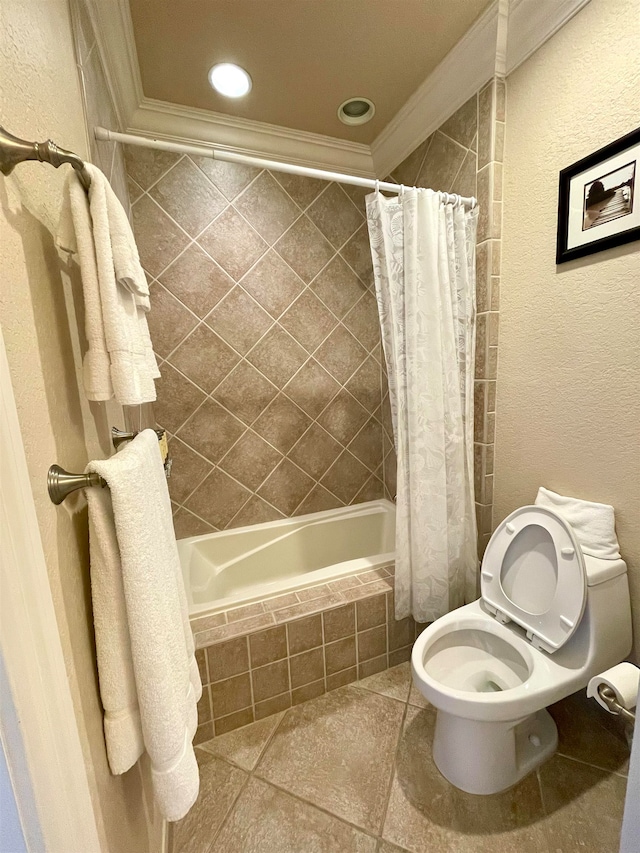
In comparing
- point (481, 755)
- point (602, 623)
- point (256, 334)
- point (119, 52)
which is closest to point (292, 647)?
point (481, 755)

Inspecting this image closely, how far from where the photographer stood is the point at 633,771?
0.47m

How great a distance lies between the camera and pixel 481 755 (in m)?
1.13

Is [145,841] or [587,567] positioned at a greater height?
[587,567]

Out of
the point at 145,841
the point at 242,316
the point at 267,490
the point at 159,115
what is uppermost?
the point at 159,115

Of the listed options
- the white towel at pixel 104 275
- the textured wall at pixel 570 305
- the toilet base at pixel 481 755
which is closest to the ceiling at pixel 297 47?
the textured wall at pixel 570 305

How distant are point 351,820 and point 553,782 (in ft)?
2.21

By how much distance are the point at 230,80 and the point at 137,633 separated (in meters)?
2.01

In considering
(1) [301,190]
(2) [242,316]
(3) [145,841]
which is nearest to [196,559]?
(3) [145,841]

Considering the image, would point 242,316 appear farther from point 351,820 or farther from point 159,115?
point 351,820

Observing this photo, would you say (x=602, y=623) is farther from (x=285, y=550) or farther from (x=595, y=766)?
(x=285, y=550)

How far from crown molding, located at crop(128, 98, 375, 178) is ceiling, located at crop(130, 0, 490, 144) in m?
0.04

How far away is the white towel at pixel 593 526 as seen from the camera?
115cm

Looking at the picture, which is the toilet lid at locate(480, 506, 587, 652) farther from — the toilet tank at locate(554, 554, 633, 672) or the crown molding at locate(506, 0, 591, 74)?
the crown molding at locate(506, 0, 591, 74)

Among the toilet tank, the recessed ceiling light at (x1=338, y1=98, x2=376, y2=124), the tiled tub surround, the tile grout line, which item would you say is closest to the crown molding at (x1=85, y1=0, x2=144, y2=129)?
the recessed ceiling light at (x1=338, y1=98, x2=376, y2=124)
